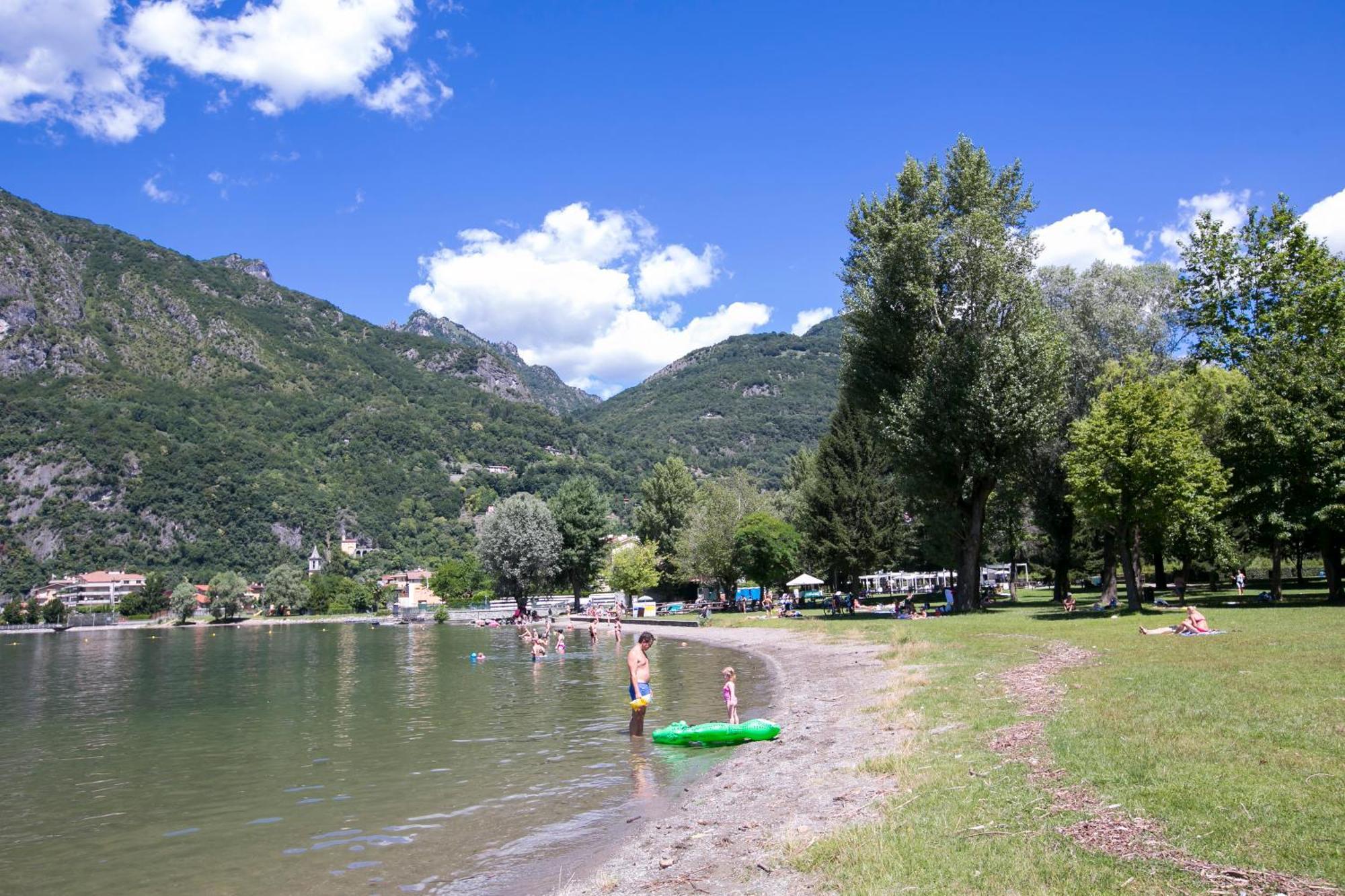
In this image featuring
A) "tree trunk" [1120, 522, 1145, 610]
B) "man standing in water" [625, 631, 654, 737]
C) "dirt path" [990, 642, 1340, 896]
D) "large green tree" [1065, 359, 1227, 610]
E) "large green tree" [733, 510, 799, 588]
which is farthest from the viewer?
"large green tree" [733, 510, 799, 588]

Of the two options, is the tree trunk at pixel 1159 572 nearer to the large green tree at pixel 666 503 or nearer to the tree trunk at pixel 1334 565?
the tree trunk at pixel 1334 565

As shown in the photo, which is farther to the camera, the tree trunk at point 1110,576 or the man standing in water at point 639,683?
the tree trunk at point 1110,576

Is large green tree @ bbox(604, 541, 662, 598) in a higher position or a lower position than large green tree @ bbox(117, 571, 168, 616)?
higher

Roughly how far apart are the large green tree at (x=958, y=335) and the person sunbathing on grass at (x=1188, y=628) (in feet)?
46.7

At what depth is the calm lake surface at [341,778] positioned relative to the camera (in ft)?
33.8

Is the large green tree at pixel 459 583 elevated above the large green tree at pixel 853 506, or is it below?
below

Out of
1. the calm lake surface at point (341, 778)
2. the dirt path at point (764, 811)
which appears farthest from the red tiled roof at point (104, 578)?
the dirt path at point (764, 811)

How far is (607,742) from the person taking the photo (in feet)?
57.5

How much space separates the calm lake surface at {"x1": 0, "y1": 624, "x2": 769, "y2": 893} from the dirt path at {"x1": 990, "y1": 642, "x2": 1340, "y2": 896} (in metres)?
5.12

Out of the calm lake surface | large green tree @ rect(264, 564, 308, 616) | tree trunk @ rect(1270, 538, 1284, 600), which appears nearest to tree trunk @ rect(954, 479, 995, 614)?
tree trunk @ rect(1270, 538, 1284, 600)

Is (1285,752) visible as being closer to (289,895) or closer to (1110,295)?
(289,895)

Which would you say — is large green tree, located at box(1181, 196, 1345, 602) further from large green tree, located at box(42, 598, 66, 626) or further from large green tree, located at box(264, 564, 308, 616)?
large green tree, located at box(42, 598, 66, 626)

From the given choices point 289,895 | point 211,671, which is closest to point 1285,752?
point 289,895

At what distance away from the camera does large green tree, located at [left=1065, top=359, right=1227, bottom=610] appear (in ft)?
100.0
